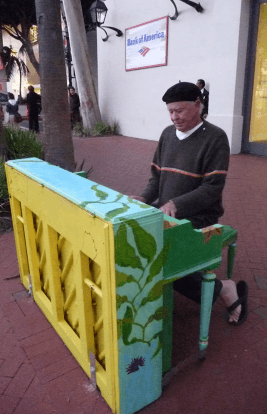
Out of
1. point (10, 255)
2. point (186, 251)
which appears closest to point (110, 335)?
point (186, 251)

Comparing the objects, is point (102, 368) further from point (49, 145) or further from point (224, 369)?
point (49, 145)

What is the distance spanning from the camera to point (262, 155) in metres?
9.02

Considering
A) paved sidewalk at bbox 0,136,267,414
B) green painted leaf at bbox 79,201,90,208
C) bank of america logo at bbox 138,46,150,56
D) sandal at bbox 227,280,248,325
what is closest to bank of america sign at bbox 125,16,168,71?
bank of america logo at bbox 138,46,150,56

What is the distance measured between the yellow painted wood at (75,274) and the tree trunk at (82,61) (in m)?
11.2

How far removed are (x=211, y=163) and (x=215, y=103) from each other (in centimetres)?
756

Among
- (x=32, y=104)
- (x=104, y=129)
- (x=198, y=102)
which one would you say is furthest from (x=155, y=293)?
(x=32, y=104)

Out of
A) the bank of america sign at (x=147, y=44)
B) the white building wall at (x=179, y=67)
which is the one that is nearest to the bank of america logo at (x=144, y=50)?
the bank of america sign at (x=147, y=44)

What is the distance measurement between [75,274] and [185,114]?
4.24 feet

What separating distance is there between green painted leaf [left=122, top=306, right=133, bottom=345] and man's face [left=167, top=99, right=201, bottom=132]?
137 centimetres

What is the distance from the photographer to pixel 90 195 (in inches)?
72.9

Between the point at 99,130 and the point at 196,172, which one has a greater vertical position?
the point at 196,172

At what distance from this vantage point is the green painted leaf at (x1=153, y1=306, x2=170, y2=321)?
1.83 meters

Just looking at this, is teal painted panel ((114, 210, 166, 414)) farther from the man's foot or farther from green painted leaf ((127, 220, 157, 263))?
the man's foot

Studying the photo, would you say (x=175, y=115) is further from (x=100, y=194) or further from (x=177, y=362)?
(x=177, y=362)
